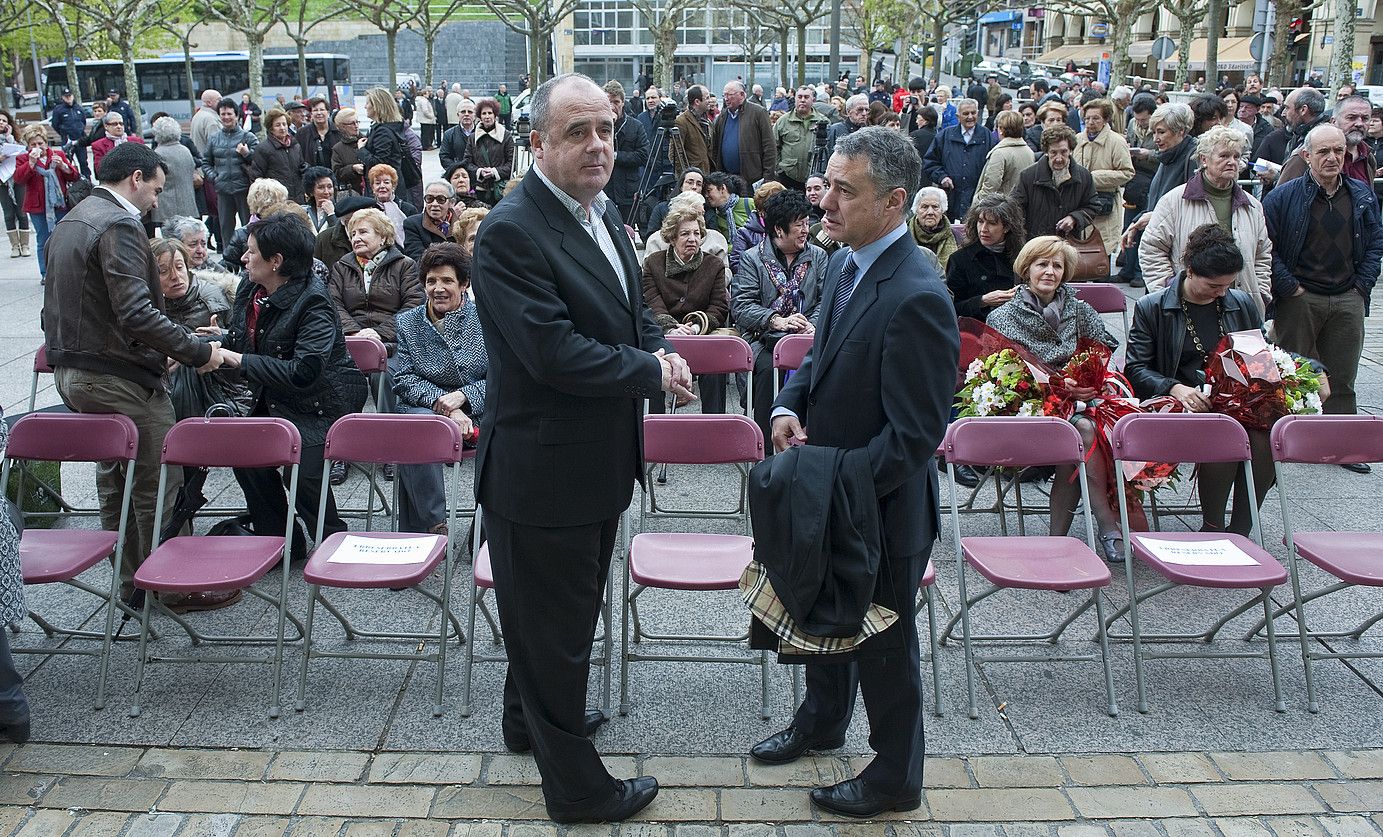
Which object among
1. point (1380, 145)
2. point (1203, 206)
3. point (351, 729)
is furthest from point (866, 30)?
point (351, 729)

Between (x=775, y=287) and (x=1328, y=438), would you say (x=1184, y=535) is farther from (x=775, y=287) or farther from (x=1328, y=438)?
(x=775, y=287)

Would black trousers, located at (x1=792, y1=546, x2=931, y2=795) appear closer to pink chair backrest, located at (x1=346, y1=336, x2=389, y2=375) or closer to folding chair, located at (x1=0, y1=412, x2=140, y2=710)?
folding chair, located at (x1=0, y1=412, x2=140, y2=710)

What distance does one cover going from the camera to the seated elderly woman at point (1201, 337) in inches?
199

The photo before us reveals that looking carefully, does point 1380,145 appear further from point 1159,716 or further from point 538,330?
point 538,330

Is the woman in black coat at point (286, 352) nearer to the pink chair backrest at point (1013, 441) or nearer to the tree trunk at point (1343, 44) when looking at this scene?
the pink chair backrest at point (1013, 441)

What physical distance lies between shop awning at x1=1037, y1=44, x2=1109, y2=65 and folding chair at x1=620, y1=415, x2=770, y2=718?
198ft

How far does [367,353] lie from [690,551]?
2635mm

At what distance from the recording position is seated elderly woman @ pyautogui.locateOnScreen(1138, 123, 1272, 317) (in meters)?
5.99

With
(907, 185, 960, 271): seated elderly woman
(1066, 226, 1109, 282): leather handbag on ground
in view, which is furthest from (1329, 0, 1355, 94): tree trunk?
(907, 185, 960, 271): seated elderly woman

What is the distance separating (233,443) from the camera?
427 centimetres

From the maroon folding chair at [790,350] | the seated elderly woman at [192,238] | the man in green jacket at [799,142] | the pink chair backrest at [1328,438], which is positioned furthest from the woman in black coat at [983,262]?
the man in green jacket at [799,142]

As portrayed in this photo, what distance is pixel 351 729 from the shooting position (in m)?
3.76

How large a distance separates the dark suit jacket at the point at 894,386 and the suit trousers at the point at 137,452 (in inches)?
113

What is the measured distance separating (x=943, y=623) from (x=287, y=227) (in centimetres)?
332
